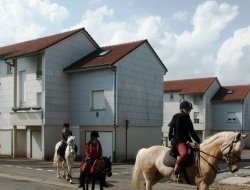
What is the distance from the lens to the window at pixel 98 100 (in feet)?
98.3

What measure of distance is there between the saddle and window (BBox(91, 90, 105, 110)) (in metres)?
20.3

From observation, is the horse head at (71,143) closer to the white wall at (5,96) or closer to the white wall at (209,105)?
the white wall at (5,96)

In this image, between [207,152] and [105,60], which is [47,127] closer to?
[105,60]

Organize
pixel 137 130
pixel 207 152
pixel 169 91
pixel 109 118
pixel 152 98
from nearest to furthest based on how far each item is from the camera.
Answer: pixel 207 152
pixel 109 118
pixel 137 130
pixel 152 98
pixel 169 91

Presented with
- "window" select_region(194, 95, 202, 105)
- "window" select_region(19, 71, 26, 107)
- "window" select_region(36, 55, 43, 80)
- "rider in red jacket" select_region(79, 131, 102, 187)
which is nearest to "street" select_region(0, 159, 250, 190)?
"rider in red jacket" select_region(79, 131, 102, 187)

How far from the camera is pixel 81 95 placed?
31.2 m

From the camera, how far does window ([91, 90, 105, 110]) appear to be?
1180 inches

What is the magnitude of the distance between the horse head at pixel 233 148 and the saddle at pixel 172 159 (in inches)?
28.6

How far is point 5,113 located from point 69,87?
6511mm

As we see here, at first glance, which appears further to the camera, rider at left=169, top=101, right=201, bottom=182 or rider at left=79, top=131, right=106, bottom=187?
rider at left=79, top=131, right=106, bottom=187

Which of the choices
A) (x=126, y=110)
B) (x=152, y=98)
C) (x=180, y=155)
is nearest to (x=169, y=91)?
(x=152, y=98)

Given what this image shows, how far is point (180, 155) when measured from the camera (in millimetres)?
9164

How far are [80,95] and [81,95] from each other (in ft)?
0.37

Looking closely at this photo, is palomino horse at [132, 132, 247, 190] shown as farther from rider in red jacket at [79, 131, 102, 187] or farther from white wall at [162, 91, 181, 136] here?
white wall at [162, 91, 181, 136]
